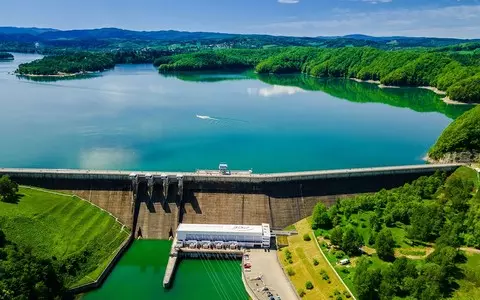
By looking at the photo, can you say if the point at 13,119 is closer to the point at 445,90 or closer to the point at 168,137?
the point at 168,137

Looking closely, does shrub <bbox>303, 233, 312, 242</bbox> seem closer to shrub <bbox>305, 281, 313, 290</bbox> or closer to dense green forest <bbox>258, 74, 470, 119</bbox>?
shrub <bbox>305, 281, 313, 290</bbox>

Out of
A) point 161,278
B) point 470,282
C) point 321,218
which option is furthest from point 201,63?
point 470,282

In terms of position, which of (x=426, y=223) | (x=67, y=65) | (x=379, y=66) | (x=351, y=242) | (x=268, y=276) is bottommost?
(x=268, y=276)

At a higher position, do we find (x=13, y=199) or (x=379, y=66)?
(x=379, y=66)

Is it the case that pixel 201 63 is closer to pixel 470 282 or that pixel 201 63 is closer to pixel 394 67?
pixel 394 67

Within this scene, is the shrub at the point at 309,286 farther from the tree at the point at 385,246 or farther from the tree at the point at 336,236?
the tree at the point at 385,246
